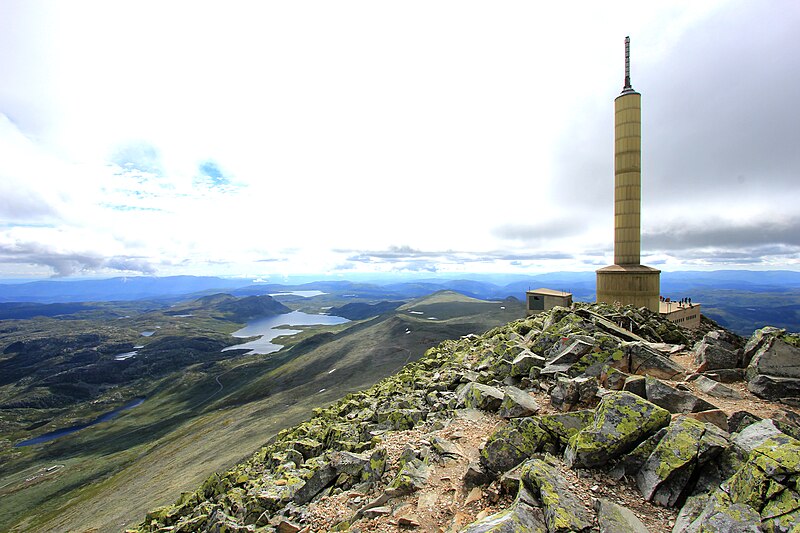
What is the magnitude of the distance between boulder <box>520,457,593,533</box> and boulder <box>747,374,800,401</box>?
1023 cm

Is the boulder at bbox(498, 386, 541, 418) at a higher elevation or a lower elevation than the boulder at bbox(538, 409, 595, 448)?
lower

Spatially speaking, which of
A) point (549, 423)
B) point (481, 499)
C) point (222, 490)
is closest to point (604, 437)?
point (549, 423)

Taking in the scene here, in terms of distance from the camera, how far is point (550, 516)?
859 centimetres

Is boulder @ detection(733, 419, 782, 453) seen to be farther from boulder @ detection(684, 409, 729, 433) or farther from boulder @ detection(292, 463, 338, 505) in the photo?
boulder @ detection(292, 463, 338, 505)

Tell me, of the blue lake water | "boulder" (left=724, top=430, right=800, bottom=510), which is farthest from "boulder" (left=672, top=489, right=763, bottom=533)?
the blue lake water

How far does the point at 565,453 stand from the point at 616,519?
9.47 ft

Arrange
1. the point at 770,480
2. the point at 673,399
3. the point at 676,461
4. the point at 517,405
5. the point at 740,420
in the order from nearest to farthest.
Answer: the point at 770,480 < the point at 676,461 < the point at 740,420 < the point at 673,399 < the point at 517,405

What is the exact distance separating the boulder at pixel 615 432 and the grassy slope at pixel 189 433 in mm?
57575

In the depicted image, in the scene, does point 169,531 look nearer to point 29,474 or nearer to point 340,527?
point 340,527

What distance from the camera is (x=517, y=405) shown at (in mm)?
15766

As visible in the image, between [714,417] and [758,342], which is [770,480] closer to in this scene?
[714,417]

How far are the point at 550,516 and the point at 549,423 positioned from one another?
414cm

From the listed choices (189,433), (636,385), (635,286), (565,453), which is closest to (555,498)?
(565,453)

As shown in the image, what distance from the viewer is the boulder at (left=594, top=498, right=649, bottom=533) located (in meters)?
8.12
